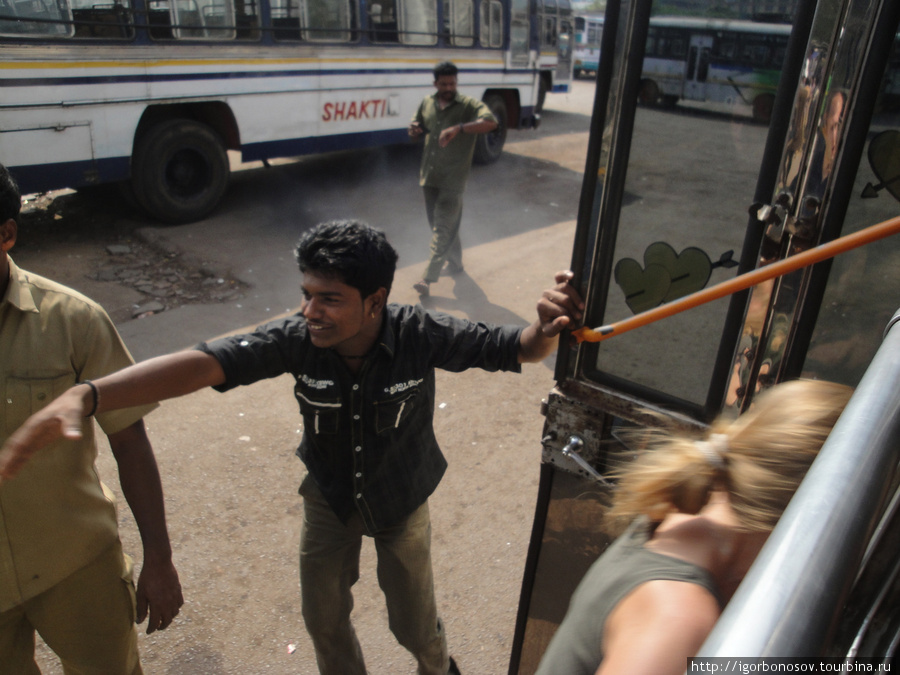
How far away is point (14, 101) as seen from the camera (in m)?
5.78

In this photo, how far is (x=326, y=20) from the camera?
8.17m

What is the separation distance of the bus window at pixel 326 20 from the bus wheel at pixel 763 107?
7423 millimetres

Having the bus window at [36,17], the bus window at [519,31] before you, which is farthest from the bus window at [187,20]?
the bus window at [519,31]

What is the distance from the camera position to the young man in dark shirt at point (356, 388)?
1757 mm

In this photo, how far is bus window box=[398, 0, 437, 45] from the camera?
29.8 ft

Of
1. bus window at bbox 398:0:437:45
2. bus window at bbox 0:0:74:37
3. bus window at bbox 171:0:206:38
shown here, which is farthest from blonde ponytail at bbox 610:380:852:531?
bus window at bbox 398:0:437:45

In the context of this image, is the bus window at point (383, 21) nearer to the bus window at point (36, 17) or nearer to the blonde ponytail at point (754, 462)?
the bus window at point (36, 17)

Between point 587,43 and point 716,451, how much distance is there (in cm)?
2623

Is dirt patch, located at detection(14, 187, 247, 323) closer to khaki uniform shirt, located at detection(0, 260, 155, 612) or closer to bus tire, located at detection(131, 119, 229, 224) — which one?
bus tire, located at detection(131, 119, 229, 224)

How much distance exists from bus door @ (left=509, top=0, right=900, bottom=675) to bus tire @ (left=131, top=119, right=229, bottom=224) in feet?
20.4

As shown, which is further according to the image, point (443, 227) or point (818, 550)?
point (443, 227)

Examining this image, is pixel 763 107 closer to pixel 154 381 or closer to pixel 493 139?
pixel 154 381

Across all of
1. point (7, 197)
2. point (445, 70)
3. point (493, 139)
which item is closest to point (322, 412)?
point (7, 197)

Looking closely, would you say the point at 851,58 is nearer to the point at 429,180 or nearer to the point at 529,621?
the point at 529,621
